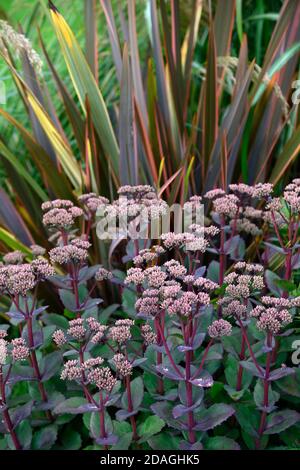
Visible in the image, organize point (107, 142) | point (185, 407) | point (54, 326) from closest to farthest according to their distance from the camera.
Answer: point (185, 407), point (54, 326), point (107, 142)

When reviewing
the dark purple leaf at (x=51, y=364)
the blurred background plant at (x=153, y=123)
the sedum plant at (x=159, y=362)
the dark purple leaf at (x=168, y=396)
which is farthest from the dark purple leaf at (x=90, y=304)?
the blurred background plant at (x=153, y=123)

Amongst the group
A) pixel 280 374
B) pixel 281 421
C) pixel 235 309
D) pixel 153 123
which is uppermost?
pixel 153 123

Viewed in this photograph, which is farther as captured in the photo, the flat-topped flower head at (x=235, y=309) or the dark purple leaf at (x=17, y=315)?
the dark purple leaf at (x=17, y=315)

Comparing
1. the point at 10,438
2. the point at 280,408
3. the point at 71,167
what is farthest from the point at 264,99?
the point at 10,438

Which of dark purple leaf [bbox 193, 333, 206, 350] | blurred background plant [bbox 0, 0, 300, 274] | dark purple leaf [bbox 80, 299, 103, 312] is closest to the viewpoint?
dark purple leaf [bbox 193, 333, 206, 350]

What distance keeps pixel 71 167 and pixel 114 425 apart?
2.90 feet

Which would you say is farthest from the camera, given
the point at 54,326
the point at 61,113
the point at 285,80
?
the point at 61,113

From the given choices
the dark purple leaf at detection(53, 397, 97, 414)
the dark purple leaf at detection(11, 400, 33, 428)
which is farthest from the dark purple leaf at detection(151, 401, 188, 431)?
the dark purple leaf at detection(11, 400, 33, 428)

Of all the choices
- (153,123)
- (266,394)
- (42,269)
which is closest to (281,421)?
(266,394)

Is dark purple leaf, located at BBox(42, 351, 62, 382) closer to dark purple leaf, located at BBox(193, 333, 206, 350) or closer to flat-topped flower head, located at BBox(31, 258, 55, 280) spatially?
flat-topped flower head, located at BBox(31, 258, 55, 280)

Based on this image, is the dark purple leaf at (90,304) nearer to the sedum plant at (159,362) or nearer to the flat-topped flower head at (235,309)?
the sedum plant at (159,362)

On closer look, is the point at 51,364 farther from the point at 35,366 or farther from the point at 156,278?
the point at 156,278
